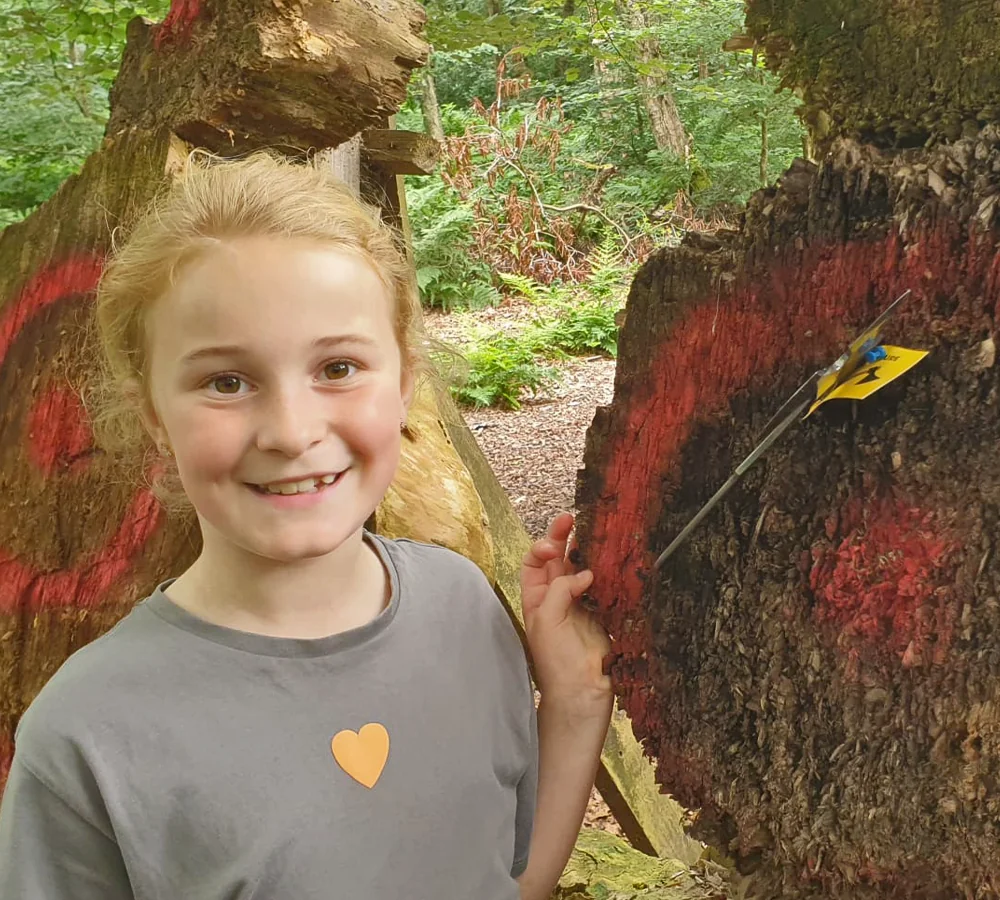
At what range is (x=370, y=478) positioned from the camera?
0.98 m

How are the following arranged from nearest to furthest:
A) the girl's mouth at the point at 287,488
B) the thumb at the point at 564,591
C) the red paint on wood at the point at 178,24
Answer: the girl's mouth at the point at 287,488
the thumb at the point at 564,591
the red paint on wood at the point at 178,24

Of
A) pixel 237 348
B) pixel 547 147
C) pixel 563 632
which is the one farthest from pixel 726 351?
pixel 547 147

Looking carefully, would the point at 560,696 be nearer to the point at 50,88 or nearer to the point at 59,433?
the point at 59,433

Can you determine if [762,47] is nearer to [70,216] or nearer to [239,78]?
[239,78]

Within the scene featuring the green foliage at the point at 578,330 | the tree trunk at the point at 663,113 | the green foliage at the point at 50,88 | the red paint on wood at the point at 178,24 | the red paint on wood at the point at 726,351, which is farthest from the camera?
the green foliage at the point at 578,330

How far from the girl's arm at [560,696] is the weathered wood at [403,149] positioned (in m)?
1.24

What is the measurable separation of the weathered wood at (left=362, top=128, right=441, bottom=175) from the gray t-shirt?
4.18 ft

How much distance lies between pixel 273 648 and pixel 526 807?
45 cm

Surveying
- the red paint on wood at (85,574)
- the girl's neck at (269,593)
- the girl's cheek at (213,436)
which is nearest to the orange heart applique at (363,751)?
the girl's neck at (269,593)

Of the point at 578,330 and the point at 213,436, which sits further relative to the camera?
the point at 578,330

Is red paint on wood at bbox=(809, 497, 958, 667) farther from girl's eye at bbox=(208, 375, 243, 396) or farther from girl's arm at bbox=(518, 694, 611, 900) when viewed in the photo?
girl's eye at bbox=(208, 375, 243, 396)

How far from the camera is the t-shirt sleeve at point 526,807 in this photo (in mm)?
1173

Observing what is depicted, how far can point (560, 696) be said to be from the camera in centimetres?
114

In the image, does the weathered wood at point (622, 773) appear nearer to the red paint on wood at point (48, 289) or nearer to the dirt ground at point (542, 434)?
the red paint on wood at point (48, 289)
